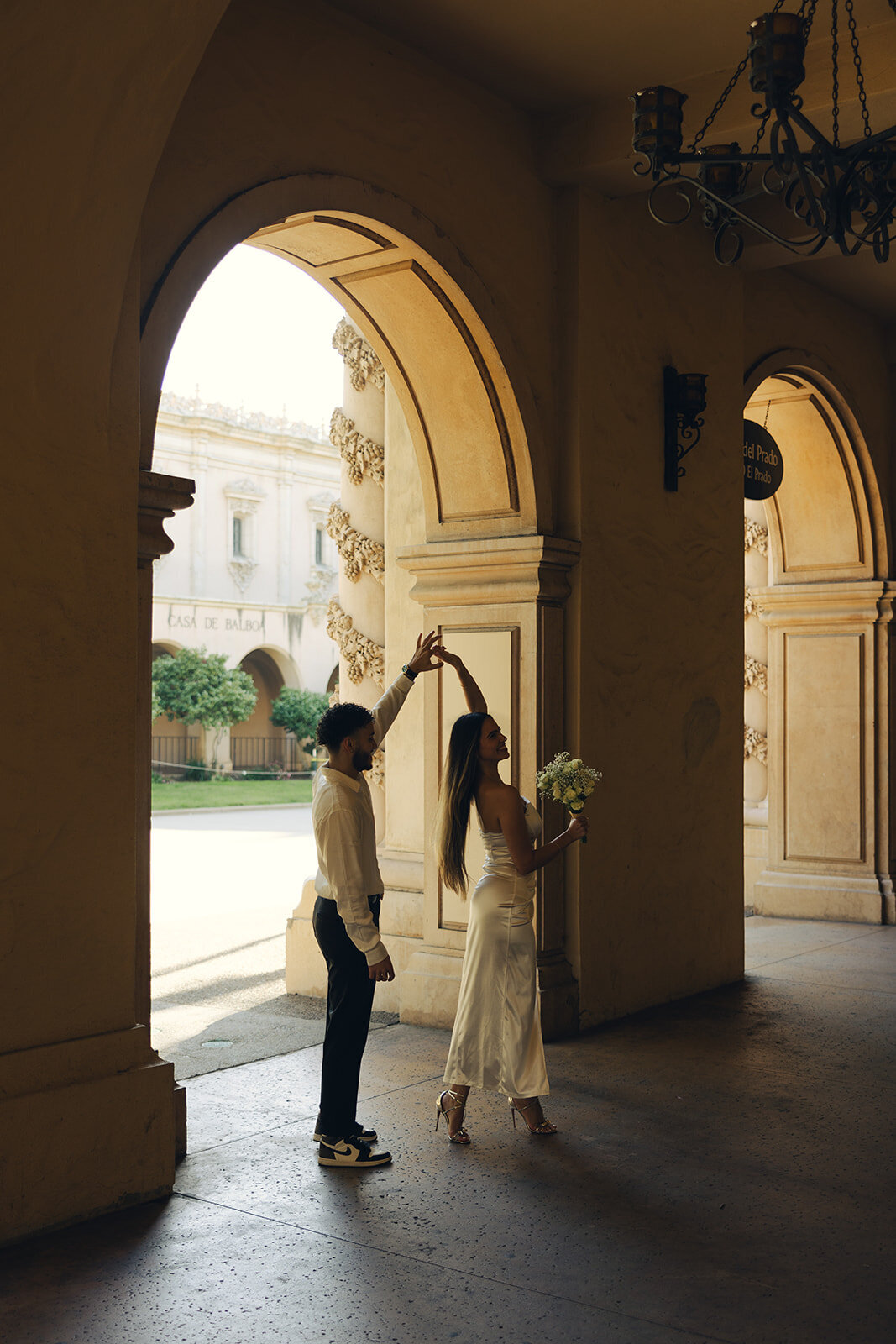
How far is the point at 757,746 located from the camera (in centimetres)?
1143

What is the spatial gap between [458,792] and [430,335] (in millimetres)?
2628

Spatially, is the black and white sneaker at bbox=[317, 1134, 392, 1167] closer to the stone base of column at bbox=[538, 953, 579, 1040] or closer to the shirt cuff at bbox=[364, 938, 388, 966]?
the shirt cuff at bbox=[364, 938, 388, 966]

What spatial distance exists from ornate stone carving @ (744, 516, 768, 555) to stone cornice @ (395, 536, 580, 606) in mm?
4998

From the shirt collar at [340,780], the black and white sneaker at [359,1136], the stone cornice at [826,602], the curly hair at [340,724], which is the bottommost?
the black and white sneaker at [359,1136]

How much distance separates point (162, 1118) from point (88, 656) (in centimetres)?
157

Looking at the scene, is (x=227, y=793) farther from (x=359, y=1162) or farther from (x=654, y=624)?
(x=359, y=1162)

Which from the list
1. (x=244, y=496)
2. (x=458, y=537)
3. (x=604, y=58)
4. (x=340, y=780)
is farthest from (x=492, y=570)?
(x=244, y=496)

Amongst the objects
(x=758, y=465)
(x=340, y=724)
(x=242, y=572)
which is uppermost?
(x=242, y=572)

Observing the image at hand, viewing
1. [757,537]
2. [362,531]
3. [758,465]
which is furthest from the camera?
[757,537]

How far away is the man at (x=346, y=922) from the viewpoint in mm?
4613

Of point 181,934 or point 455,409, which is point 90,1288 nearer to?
point 455,409

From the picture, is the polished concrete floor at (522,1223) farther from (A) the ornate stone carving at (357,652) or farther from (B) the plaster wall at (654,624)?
(A) the ornate stone carving at (357,652)

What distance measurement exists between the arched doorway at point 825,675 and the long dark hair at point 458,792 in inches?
250

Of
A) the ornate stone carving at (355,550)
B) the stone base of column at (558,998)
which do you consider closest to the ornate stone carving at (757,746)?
the ornate stone carving at (355,550)
